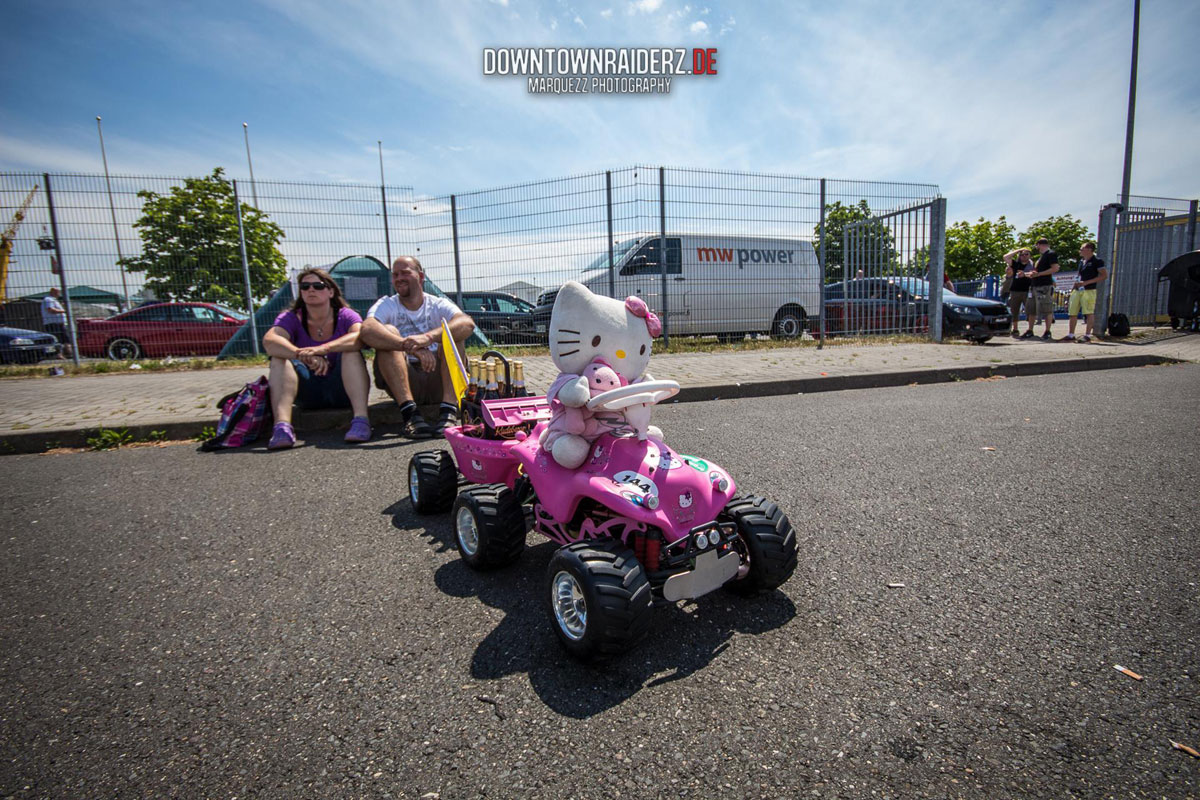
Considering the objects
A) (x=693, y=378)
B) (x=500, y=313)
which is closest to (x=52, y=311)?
(x=500, y=313)

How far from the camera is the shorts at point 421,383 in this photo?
5.12m

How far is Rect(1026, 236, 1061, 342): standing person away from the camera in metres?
10.3

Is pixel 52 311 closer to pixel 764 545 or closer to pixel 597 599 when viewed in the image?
pixel 597 599

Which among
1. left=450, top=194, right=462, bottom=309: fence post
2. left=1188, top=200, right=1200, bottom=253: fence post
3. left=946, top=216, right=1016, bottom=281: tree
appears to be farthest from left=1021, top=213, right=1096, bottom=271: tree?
left=450, top=194, right=462, bottom=309: fence post

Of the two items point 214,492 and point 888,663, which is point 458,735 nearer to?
point 888,663

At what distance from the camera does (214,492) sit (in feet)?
11.3


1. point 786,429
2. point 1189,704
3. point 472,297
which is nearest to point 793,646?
point 1189,704

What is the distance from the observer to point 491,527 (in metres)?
2.23

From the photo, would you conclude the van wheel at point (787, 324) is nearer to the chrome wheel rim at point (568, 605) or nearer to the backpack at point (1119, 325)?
the backpack at point (1119, 325)

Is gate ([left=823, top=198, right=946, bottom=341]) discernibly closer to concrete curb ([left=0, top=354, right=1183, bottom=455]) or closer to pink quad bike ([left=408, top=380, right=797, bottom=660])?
concrete curb ([left=0, top=354, right=1183, bottom=455])

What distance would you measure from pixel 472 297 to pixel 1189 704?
352 inches

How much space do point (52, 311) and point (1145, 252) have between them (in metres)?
20.2

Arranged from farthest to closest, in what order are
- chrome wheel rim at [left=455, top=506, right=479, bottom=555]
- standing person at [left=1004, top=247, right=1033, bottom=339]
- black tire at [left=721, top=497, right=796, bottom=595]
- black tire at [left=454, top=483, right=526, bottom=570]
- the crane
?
1. standing person at [left=1004, top=247, right=1033, bottom=339]
2. the crane
3. chrome wheel rim at [left=455, top=506, right=479, bottom=555]
4. black tire at [left=454, top=483, right=526, bottom=570]
5. black tire at [left=721, top=497, right=796, bottom=595]

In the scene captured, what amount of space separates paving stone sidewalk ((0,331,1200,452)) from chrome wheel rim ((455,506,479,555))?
10.4ft
